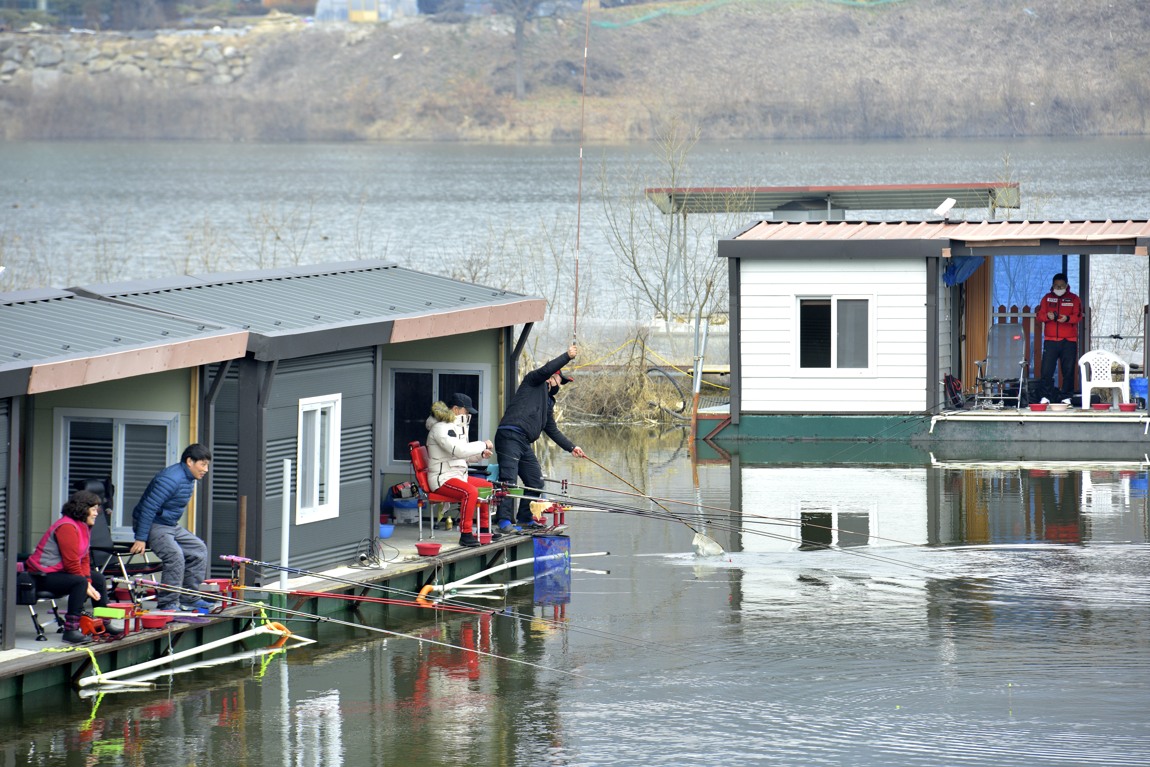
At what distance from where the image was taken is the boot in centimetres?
1391

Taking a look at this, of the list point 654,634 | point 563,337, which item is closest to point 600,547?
point 654,634

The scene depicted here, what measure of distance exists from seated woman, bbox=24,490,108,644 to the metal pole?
2148 mm

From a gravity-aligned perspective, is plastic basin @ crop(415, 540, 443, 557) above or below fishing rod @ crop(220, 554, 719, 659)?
above

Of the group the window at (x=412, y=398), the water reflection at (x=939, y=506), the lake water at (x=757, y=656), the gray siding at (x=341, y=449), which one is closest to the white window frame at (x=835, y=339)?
the lake water at (x=757, y=656)

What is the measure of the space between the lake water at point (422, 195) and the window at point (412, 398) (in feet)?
57.3

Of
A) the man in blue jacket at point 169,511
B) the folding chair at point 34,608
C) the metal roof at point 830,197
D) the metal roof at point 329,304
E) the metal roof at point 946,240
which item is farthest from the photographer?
the metal roof at point 830,197

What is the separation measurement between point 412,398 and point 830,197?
14734 millimetres

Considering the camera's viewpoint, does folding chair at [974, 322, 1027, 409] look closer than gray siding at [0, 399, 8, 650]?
No

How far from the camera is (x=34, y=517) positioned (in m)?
15.6

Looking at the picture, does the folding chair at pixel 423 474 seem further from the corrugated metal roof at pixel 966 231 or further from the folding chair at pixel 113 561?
the corrugated metal roof at pixel 966 231

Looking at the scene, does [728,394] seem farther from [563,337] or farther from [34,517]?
[34,517]

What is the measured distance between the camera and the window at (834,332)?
27.2m

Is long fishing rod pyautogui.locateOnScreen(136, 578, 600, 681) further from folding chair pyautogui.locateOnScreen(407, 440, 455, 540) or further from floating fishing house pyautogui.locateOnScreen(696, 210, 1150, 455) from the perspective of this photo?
floating fishing house pyautogui.locateOnScreen(696, 210, 1150, 455)

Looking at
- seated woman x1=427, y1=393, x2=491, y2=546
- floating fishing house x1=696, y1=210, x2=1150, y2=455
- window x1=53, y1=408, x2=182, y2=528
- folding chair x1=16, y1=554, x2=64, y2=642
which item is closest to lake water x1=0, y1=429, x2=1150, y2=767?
folding chair x1=16, y1=554, x2=64, y2=642
